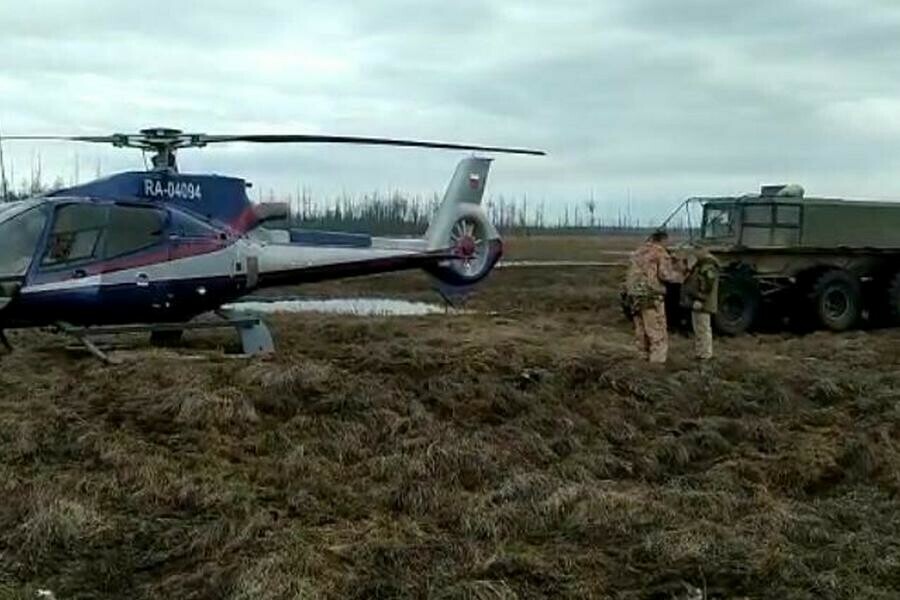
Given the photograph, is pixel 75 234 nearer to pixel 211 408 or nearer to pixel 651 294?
pixel 211 408

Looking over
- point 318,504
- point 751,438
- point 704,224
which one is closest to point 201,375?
point 318,504

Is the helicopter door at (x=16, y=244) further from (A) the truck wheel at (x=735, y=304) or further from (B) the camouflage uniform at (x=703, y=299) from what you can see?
(A) the truck wheel at (x=735, y=304)

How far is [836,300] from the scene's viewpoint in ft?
54.3

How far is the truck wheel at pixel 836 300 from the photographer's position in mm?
16344

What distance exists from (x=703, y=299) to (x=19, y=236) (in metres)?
6.86

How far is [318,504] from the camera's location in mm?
6332

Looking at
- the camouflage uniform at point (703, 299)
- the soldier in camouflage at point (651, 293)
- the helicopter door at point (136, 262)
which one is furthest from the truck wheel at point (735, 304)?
the helicopter door at point (136, 262)

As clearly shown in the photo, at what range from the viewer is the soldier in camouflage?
1159cm

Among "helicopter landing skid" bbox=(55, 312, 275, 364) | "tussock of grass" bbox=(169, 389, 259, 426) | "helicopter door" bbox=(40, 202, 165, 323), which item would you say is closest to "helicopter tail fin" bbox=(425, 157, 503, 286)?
"helicopter landing skid" bbox=(55, 312, 275, 364)

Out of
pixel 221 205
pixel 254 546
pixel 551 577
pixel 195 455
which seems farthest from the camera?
pixel 221 205

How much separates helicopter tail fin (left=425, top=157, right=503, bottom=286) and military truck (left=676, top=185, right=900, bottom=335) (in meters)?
3.33

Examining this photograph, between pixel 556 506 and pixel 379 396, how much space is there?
3004mm

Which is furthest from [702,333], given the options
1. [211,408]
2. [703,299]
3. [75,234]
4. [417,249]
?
[75,234]

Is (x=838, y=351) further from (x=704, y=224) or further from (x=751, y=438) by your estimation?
(x=751, y=438)
